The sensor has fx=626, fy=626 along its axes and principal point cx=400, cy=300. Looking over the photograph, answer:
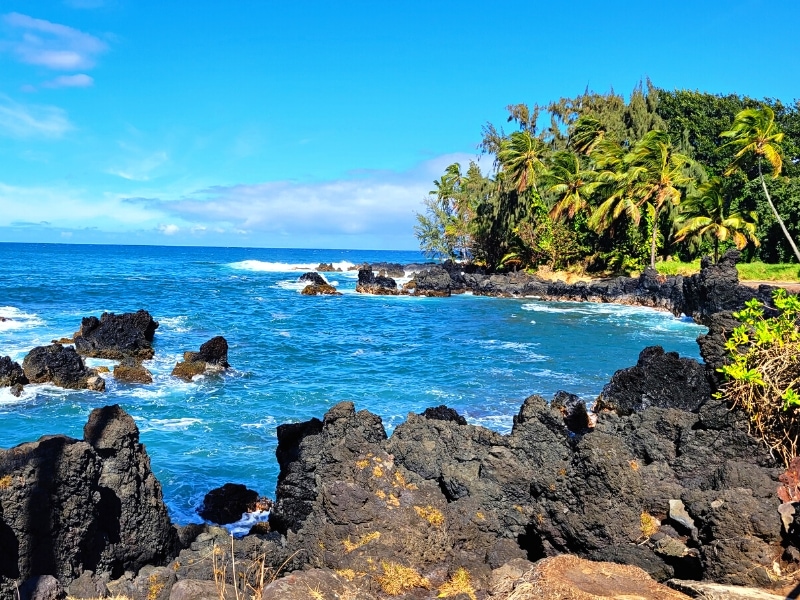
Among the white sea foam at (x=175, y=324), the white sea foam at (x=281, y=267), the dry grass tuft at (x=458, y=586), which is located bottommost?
the white sea foam at (x=175, y=324)

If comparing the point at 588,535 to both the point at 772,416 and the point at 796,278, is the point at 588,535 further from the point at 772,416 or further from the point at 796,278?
the point at 796,278

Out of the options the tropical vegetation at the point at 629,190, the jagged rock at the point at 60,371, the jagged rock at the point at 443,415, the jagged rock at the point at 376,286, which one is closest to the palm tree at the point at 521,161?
the tropical vegetation at the point at 629,190

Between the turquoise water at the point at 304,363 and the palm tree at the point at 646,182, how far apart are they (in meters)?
8.18

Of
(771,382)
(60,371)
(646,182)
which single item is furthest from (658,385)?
(646,182)

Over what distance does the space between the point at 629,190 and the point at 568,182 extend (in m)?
6.67

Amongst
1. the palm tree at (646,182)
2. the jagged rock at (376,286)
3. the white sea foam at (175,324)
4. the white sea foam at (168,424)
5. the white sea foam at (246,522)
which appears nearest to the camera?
the white sea foam at (246,522)

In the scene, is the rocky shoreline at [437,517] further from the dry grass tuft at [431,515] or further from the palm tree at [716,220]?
the palm tree at [716,220]

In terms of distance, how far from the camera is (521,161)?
54.7m

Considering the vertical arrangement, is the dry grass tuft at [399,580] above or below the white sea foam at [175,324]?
above

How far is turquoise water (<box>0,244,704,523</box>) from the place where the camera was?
51.0ft

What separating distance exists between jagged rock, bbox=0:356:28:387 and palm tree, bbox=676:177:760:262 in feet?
133

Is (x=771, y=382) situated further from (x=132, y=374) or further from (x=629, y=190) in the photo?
(x=629, y=190)

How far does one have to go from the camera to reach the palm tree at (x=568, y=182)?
2072 inches

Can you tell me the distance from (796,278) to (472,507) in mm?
38408
